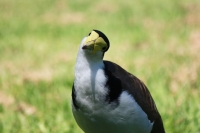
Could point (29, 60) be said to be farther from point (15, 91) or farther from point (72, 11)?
point (72, 11)

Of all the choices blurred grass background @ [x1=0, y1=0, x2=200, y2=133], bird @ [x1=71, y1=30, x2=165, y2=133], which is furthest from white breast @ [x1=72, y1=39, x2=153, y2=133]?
blurred grass background @ [x1=0, y1=0, x2=200, y2=133]

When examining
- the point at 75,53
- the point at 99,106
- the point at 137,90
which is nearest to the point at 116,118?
the point at 99,106

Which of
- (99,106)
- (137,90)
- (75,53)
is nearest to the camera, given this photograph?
(99,106)

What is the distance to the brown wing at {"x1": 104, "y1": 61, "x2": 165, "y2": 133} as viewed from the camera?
3.46 meters

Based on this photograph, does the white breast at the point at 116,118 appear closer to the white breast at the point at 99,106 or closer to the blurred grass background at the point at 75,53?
the white breast at the point at 99,106

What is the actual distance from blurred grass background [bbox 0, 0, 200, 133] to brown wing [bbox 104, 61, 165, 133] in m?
1.27

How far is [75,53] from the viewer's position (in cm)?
1028

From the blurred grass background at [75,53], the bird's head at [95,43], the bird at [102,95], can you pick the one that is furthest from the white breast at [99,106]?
the blurred grass background at [75,53]

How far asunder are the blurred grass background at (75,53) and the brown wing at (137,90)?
49.8 inches

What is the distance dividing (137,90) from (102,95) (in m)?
0.47

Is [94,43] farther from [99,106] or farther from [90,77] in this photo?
[99,106]

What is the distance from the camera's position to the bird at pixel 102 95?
322 cm

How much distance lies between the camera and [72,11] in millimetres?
17688

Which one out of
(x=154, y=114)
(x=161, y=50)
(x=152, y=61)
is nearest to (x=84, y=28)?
(x=161, y=50)
